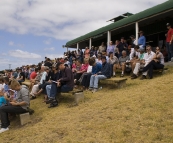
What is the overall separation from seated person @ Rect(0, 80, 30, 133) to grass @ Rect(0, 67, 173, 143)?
30cm

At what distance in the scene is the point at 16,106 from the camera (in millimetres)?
6328

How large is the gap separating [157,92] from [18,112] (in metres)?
4.29

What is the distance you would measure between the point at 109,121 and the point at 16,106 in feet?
9.72

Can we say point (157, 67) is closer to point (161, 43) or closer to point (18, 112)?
point (18, 112)

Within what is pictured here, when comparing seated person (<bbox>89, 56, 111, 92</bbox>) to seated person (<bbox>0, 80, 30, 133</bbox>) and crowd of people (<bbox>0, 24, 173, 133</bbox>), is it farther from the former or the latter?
seated person (<bbox>0, 80, 30, 133</bbox>)

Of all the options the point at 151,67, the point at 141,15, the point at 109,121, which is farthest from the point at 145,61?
the point at 109,121

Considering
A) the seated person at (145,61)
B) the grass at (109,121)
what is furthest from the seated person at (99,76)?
the seated person at (145,61)

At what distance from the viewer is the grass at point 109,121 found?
14.0ft

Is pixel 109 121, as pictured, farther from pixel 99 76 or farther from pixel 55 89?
pixel 99 76

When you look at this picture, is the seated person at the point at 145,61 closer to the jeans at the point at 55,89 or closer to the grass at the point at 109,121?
the grass at the point at 109,121

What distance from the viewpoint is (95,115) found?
5.57 metres

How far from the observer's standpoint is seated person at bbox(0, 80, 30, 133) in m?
6.23

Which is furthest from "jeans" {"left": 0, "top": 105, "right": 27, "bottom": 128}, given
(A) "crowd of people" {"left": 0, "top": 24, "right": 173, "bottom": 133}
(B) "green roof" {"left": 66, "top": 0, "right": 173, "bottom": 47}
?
(B) "green roof" {"left": 66, "top": 0, "right": 173, "bottom": 47}

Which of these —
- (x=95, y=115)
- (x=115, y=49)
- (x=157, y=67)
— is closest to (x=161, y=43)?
(x=115, y=49)
